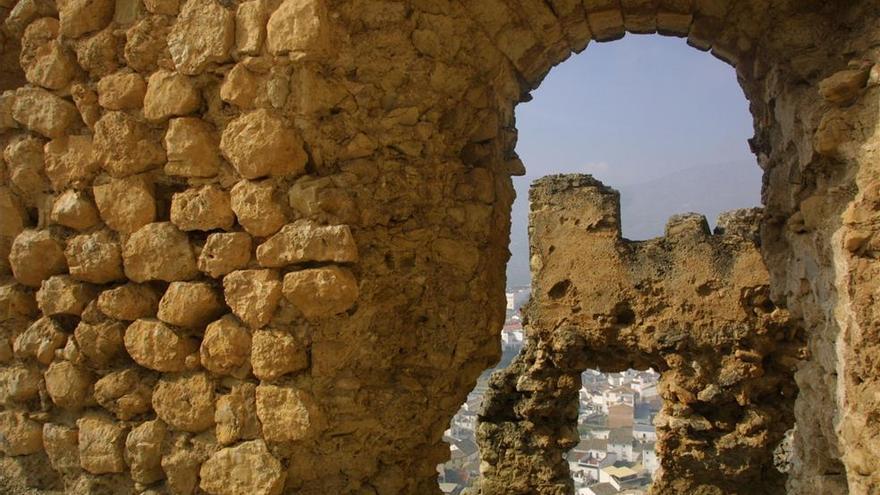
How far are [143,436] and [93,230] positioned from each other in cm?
82

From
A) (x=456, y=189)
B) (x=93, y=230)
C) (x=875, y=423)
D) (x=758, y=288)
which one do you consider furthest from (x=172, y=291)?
(x=758, y=288)

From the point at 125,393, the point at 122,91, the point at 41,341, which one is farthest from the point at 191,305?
the point at 122,91

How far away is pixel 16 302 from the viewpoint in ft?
9.17

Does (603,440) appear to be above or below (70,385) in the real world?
below

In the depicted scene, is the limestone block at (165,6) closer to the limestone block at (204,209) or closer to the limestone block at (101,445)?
the limestone block at (204,209)

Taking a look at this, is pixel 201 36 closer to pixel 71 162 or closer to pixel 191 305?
pixel 71 162

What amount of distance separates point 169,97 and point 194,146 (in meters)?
0.21

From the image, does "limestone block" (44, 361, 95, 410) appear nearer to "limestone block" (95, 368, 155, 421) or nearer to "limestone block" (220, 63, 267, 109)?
"limestone block" (95, 368, 155, 421)

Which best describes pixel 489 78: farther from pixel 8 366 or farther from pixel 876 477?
pixel 8 366

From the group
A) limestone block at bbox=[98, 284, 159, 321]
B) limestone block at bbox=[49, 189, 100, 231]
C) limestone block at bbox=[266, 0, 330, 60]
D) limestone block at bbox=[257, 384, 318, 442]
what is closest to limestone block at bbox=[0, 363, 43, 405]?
limestone block at bbox=[98, 284, 159, 321]

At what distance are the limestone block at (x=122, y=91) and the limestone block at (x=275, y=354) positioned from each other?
1.03 meters

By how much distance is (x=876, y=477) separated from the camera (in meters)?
2.21

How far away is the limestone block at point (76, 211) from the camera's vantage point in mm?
2650

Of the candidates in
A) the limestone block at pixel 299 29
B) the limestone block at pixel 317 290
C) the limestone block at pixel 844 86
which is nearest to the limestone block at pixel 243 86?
the limestone block at pixel 299 29
